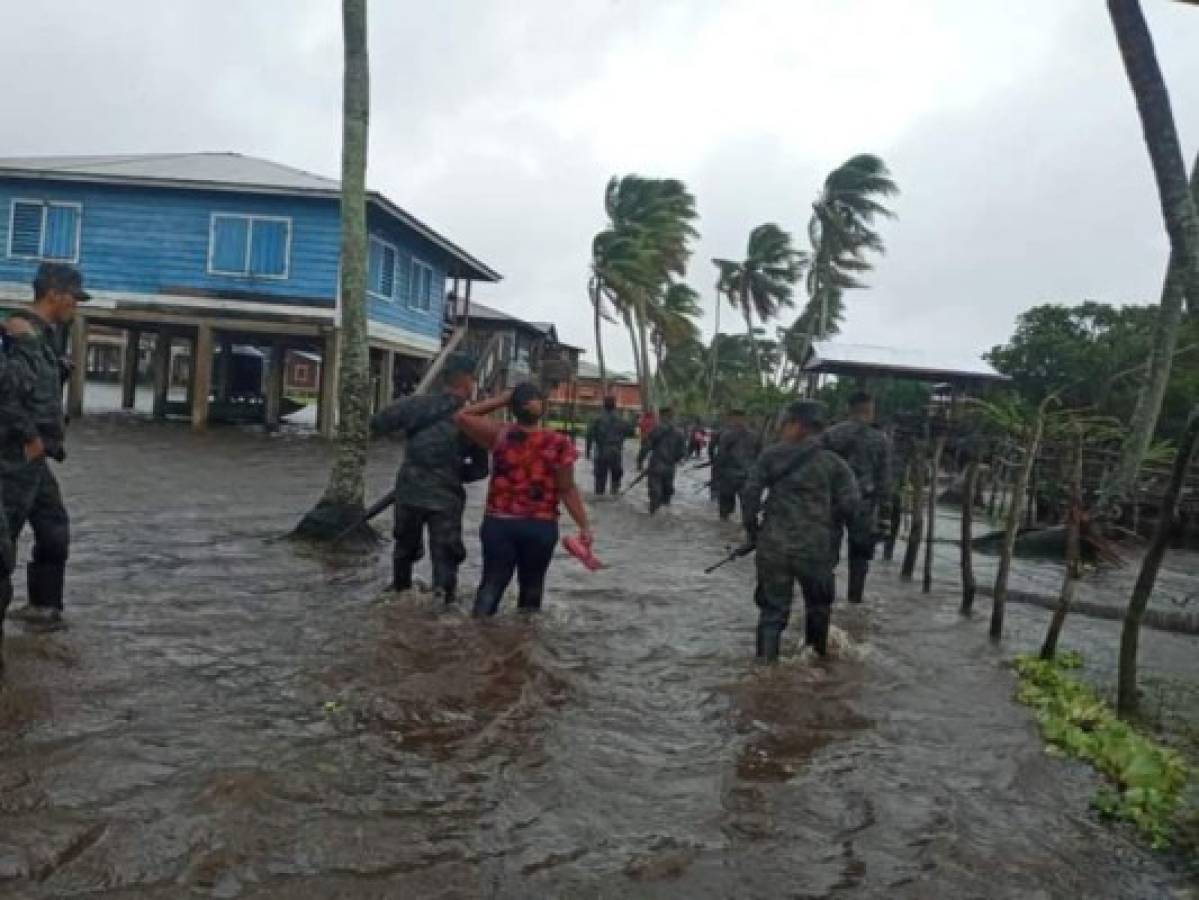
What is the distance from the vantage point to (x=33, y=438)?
5277 mm

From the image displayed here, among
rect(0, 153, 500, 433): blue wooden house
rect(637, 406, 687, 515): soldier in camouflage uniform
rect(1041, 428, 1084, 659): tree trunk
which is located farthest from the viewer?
rect(0, 153, 500, 433): blue wooden house

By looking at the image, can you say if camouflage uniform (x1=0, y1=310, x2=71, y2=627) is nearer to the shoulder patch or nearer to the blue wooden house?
the shoulder patch

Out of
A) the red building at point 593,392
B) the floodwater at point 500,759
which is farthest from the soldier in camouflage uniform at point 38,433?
the red building at point 593,392

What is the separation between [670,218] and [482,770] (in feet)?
123

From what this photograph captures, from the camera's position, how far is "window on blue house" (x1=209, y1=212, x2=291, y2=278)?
70.4 feet

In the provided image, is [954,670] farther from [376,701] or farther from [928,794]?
[376,701]

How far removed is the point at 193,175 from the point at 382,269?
411 cm

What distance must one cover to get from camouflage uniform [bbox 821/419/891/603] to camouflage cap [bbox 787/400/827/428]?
2477 millimetres

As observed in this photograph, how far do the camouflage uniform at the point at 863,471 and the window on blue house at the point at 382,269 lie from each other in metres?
14.7

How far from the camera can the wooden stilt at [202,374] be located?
21391 millimetres

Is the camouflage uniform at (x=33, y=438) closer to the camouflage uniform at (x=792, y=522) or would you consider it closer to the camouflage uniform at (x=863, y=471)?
the camouflage uniform at (x=792, y=522)

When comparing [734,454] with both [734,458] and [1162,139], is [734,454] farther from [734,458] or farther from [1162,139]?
[1162,139]

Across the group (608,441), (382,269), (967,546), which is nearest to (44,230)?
(382,269)

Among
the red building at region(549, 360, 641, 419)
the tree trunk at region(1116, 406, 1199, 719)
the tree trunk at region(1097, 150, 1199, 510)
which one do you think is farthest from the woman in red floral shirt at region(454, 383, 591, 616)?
the red building at region(549, 360, 641, 419)
